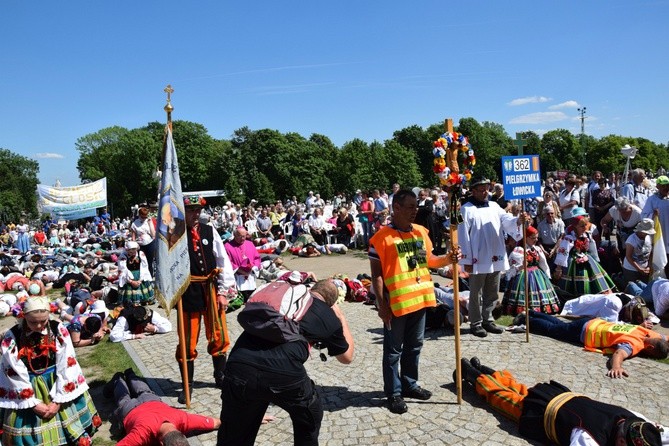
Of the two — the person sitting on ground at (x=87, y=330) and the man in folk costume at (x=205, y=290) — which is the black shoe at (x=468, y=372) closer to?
the man in folk costume at (x=205, y=290)

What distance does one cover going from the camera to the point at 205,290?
5.55 meters

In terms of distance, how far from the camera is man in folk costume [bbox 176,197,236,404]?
5496mm

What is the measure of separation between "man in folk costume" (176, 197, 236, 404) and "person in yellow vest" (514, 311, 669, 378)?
4.30 metres

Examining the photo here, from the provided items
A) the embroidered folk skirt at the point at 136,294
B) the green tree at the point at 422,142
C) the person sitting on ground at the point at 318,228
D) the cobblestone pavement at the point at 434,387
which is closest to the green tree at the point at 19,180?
the green tree at the point at 422,142

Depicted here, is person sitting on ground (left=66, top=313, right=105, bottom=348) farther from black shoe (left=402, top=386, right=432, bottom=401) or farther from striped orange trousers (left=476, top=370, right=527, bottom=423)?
striped orange trousers (left=476, top=370, right=527, bottom=423)

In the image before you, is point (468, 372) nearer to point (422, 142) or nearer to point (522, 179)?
point (522, 179)

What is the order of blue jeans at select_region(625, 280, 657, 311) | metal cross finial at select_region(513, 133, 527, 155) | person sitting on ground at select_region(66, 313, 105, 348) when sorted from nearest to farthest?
metal cross finial at select_region(513, 133, 527, 155)
blue jeans at select_region(625, 280, 657, 311)
person sitting on ground at select_region(66, 313, 105, 348)

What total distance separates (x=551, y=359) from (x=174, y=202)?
4.74m

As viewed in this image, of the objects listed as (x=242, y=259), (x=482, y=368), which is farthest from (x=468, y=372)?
(x=242, y=259)

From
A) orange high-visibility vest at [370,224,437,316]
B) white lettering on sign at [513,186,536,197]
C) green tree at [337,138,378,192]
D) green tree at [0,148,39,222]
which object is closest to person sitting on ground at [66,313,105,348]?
orange high-visibility vest at [370,224,437,316]

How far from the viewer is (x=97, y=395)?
602cm

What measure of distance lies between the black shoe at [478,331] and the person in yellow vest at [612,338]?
0.79 m

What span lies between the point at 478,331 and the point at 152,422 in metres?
4.53

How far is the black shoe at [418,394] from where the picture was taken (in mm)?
5051
